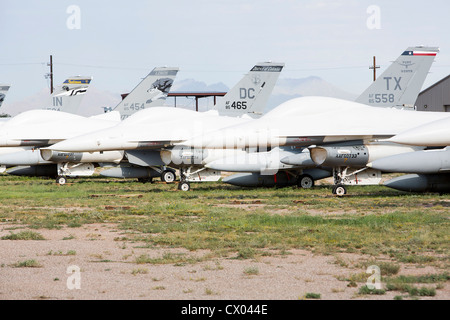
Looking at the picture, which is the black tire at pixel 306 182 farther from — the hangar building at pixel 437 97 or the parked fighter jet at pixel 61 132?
the hangar building at pixel 437 97

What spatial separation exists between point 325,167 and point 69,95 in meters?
16.5

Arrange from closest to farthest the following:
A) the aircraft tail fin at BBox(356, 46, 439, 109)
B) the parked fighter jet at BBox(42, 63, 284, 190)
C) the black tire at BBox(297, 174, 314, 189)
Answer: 1. the parked fighter jet at BBox(42, 63, 284, 190)
2. the black tire at BBox(297, 174, 314, 189)
3. the aircraft tail fin at BBox(356, 46, 439, 109)

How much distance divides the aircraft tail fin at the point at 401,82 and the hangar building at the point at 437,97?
74.2 ft

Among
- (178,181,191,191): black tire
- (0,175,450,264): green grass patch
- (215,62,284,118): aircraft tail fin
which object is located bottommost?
(0,175,450,264): green grass patch

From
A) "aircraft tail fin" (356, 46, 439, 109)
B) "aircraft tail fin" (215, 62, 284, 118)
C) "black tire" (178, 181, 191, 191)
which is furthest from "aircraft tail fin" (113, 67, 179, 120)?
"aircraft tail fin" (356, 46, 439, 109)

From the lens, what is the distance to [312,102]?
20.1 m

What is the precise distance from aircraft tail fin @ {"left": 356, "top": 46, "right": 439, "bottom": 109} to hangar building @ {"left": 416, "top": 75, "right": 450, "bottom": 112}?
890 inches

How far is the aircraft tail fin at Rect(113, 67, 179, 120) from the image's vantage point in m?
29.3

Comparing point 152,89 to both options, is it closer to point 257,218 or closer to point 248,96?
point 248,96

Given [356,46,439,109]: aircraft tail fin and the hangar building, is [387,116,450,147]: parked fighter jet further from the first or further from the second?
the hangar building

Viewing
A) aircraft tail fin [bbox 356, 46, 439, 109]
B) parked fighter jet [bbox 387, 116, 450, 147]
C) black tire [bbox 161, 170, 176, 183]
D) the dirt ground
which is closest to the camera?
the dirt ground

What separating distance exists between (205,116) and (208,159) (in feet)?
8.58

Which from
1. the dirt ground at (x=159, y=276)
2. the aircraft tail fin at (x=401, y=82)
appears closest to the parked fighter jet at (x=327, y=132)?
the aircraft tail fin at (x=401, y=82)

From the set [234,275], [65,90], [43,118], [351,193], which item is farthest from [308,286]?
[65,90]
